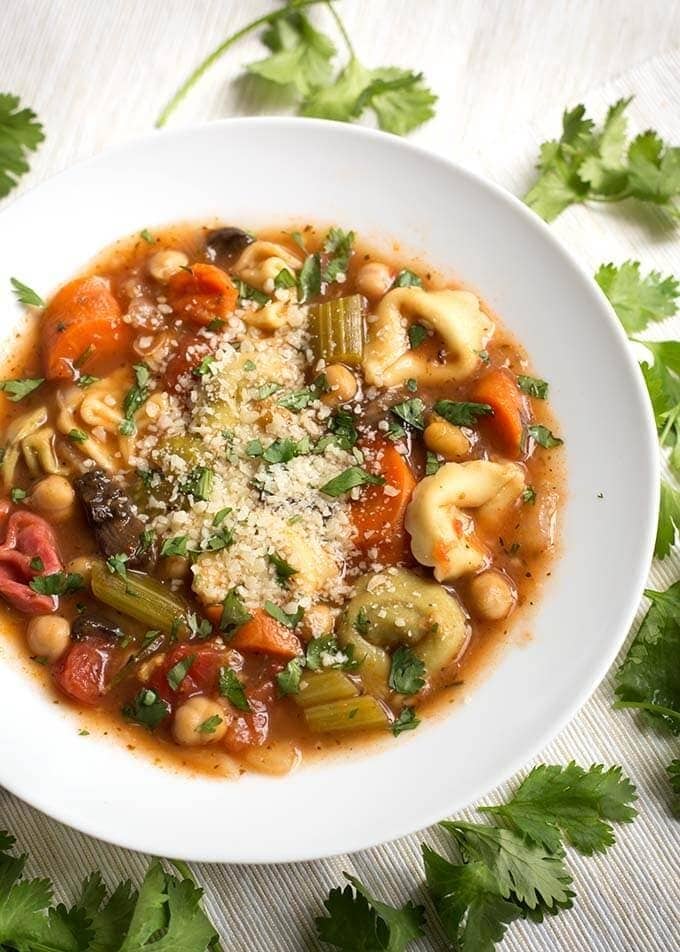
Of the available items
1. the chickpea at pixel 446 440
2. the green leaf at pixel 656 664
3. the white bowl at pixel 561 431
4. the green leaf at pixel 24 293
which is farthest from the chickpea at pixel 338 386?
the green leaf at pixel 656 664

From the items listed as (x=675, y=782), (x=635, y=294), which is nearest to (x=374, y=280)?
(x=635, y=294)

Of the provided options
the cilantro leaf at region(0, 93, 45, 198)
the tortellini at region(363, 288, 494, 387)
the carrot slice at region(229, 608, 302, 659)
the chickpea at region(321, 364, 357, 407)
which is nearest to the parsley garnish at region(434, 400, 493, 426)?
the tortellini at region(363, 288, 494, 387)

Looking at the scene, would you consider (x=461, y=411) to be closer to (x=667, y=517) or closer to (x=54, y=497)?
(x=667, y=517)

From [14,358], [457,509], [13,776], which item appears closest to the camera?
[13,776]

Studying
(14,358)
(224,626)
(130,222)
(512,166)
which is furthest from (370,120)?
(224,626)

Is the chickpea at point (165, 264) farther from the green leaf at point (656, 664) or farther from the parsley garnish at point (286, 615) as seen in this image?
the green leaf at point (656, 664)

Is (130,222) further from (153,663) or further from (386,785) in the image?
(386,785)
